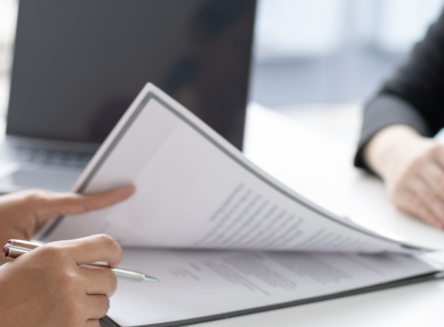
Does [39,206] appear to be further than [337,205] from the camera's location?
No

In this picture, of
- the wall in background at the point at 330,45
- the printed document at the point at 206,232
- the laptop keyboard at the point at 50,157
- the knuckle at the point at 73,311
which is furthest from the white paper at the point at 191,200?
the wall in background at the point at 330,45

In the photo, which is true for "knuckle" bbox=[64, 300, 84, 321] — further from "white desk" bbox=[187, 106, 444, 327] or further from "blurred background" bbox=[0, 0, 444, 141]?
"blurred background" bbox=[0, 0, 444, 141]

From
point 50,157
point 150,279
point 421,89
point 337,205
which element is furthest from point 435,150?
point 50,157

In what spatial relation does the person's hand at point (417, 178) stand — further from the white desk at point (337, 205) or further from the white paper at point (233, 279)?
the white paper at point (233, 279)

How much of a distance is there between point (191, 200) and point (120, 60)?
388mm

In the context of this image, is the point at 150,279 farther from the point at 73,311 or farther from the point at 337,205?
the point at 337,205

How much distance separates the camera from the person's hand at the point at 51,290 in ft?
0.94

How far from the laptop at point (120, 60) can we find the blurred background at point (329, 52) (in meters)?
2.22

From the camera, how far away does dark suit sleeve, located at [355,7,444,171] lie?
0.84 metres

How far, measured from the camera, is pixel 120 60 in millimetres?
696

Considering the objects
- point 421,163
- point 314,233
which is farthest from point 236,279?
point 421,163

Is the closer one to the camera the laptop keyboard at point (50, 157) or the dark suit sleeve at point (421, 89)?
the laptop keyboard at point (50, 157)

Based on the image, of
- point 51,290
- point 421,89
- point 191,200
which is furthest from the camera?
point 421,89

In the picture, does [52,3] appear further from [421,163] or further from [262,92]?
[262,92]
